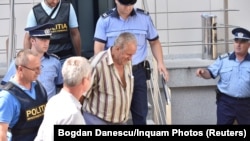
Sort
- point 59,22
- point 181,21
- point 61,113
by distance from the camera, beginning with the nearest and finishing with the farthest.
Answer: point 61,113, point 59,22, point 181,21

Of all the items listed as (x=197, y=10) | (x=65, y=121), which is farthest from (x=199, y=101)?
(x=65, y=121)

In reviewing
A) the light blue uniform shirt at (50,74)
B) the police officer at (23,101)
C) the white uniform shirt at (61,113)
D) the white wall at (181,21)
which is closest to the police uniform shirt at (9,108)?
the police officer at (23,101)

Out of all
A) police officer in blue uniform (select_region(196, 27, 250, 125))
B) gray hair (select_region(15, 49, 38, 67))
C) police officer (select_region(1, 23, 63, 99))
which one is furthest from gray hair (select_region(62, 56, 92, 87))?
police officer in blue uniform (select_region(196, 27, 250, 125))

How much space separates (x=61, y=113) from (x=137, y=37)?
7.97 ft

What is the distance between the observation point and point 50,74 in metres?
5.45

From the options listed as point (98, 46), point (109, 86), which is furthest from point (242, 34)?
point (109, 86)

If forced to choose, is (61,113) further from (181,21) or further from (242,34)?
(181,21)

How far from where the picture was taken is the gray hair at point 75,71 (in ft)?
12.2

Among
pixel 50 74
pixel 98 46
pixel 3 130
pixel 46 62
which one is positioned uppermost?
pixel 98 46

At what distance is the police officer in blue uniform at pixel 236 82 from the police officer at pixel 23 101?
2.56 m

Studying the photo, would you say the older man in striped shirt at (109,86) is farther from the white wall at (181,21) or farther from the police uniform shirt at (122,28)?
the white wall at (181,21)

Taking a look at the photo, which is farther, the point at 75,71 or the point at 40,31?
the point at 40,31

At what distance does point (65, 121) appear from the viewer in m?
3.59

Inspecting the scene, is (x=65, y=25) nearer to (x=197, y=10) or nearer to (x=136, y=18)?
(x=136, y=18)
